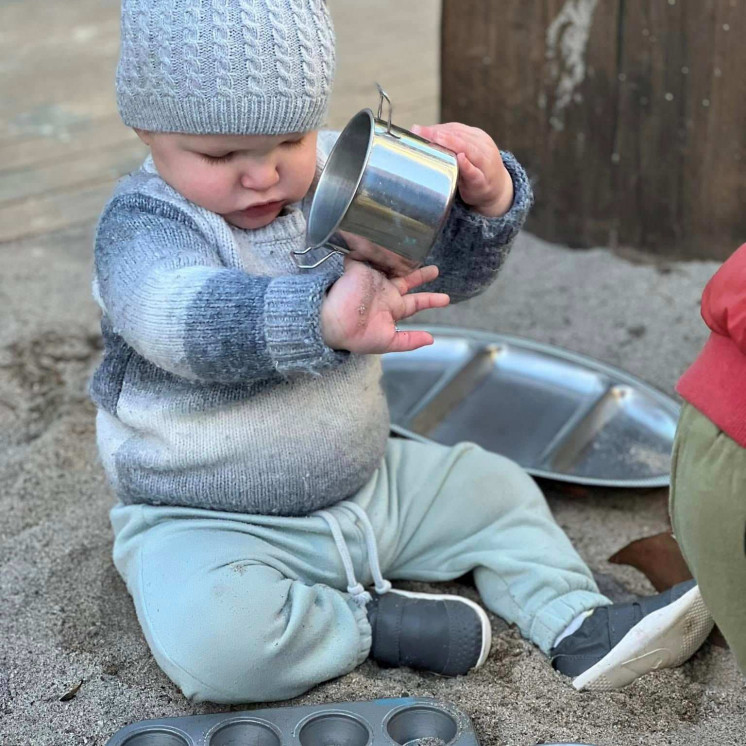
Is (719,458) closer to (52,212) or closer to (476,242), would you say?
(476,242)

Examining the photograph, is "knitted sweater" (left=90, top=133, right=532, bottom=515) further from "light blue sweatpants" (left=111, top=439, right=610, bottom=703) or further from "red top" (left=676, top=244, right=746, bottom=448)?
"red top" (left=676, top=244, right=746, bottom=448)

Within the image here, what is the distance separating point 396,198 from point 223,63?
0.25m

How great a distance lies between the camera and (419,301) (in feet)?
3.53

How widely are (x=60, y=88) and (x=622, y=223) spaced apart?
2.08 m

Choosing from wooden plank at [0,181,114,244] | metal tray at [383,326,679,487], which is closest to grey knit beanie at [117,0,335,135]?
metal tray at [383,326,679,487]

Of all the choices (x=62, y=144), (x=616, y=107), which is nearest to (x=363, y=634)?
(x=616, y=107)

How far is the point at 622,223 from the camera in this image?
93.1 inches

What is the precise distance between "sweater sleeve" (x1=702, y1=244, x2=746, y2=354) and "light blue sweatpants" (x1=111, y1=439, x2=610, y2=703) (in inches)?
18.8

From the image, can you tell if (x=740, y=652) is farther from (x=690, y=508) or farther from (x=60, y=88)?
(x=60, y=88)

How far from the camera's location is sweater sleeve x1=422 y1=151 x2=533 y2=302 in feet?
4.22

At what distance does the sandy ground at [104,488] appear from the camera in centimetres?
113

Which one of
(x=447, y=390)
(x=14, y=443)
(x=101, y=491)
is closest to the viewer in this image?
(x=101, y=491)

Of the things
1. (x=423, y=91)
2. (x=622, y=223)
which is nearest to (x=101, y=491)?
(x=622, y=223)

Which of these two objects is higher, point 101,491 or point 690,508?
point 690,508
